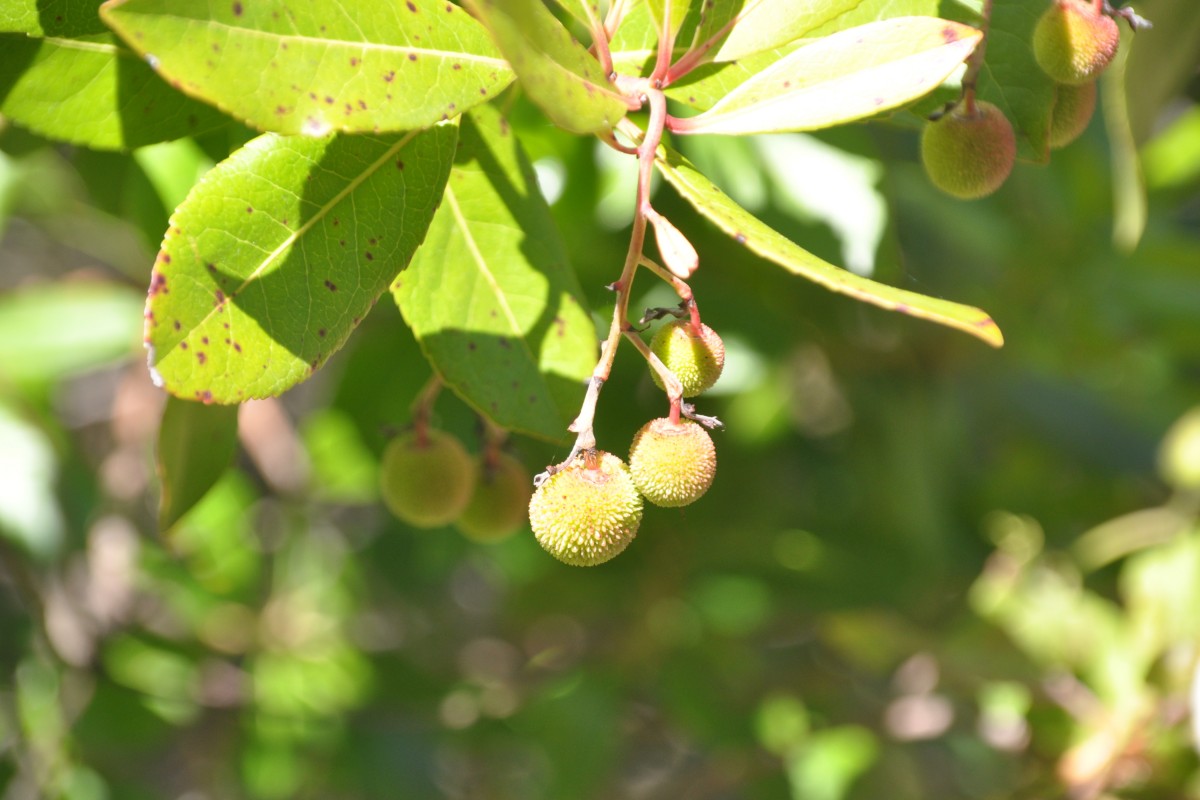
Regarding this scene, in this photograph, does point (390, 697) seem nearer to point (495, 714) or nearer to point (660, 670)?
point (495, 714)

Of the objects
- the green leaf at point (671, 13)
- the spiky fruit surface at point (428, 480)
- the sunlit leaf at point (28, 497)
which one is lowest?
the sunlit leaf at point (28, 497)

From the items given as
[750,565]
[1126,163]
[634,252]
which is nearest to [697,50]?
[634,252]

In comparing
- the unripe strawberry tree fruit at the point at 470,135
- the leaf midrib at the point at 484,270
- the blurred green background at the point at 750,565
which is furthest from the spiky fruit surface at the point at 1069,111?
the blurred green background at the point at 750,565

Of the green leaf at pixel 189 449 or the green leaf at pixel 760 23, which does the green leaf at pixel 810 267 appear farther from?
the green leaf at pixel 189 449

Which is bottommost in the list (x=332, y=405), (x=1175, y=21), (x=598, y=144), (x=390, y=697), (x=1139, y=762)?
(x=390, y=697)

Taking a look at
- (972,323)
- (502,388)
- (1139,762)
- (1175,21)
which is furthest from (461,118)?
(1139,762)

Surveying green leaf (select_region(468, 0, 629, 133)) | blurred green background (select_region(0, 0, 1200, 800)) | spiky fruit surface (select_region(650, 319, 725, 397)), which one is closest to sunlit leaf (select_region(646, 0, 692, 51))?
green leaf (select_region(468, 0, 629, 133))
